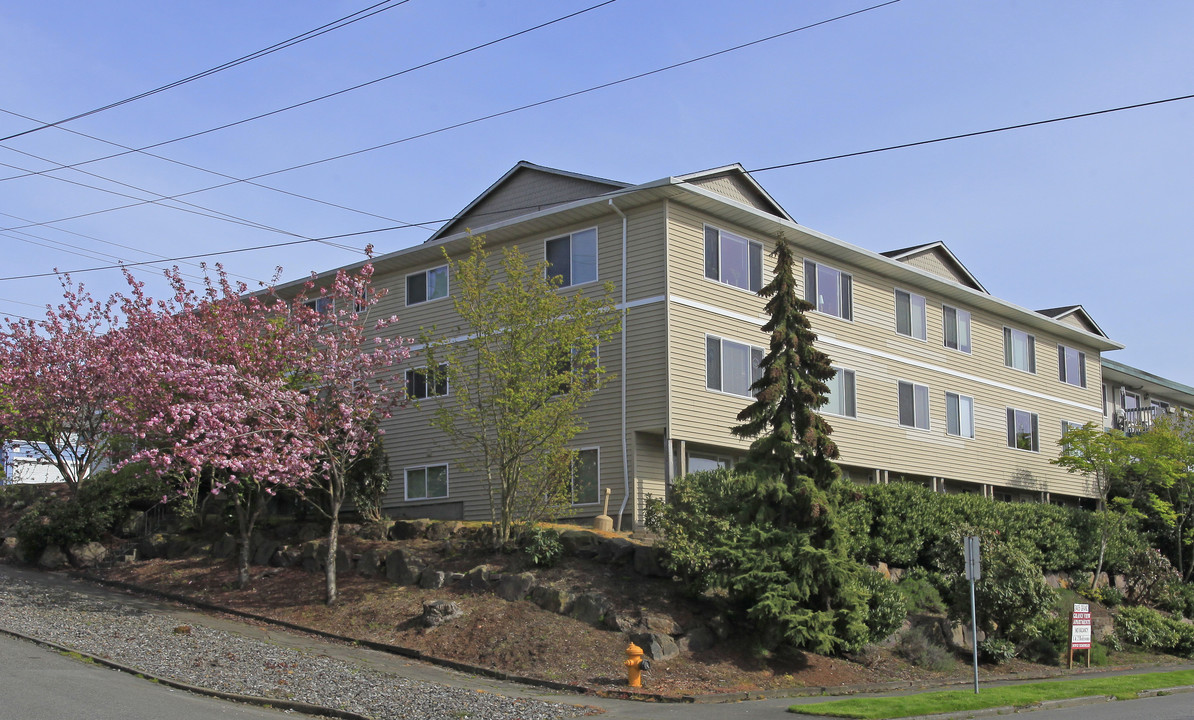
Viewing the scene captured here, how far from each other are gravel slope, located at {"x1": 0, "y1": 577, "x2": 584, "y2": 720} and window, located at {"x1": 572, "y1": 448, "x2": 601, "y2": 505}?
857cm

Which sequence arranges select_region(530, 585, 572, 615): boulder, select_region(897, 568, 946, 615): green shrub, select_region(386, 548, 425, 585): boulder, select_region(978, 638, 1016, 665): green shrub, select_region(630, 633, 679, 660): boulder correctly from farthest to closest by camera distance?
select_region(897, 568, 946, 615): green shrub
select_region(978, 638, 1016, 665): green shrub
select_region(386, 548, 425, 585): boulder
select_region(530, 585, 572, 615): boulder
select_region(630, 633, 679, 660): boulder

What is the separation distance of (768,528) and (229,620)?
10.1 metres

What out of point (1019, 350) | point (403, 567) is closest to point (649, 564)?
point (403, 567)

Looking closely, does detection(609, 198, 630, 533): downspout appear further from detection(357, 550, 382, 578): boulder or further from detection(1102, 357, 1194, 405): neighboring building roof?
detection(1102, 357, 1194, 405): neighboring building roof

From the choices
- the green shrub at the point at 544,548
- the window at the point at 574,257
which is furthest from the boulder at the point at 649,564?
the window at the point at 574,257

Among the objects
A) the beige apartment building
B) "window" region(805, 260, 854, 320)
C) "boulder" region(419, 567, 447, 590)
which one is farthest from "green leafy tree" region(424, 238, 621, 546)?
"window" region(805, 260, 854, 320)

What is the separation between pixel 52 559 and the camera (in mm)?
24031

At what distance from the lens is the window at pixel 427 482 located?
26844mm

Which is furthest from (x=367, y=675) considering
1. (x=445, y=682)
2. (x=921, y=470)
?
(x=921, y=470)

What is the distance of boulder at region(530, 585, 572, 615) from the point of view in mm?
18688

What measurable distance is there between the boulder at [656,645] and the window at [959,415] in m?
17.0

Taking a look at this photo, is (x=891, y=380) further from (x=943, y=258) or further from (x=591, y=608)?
(x=591, y=608)

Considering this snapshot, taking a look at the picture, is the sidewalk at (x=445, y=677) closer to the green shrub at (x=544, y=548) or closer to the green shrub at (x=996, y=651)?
the green shrub at (x=996, y=651)

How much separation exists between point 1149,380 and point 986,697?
32469mm
